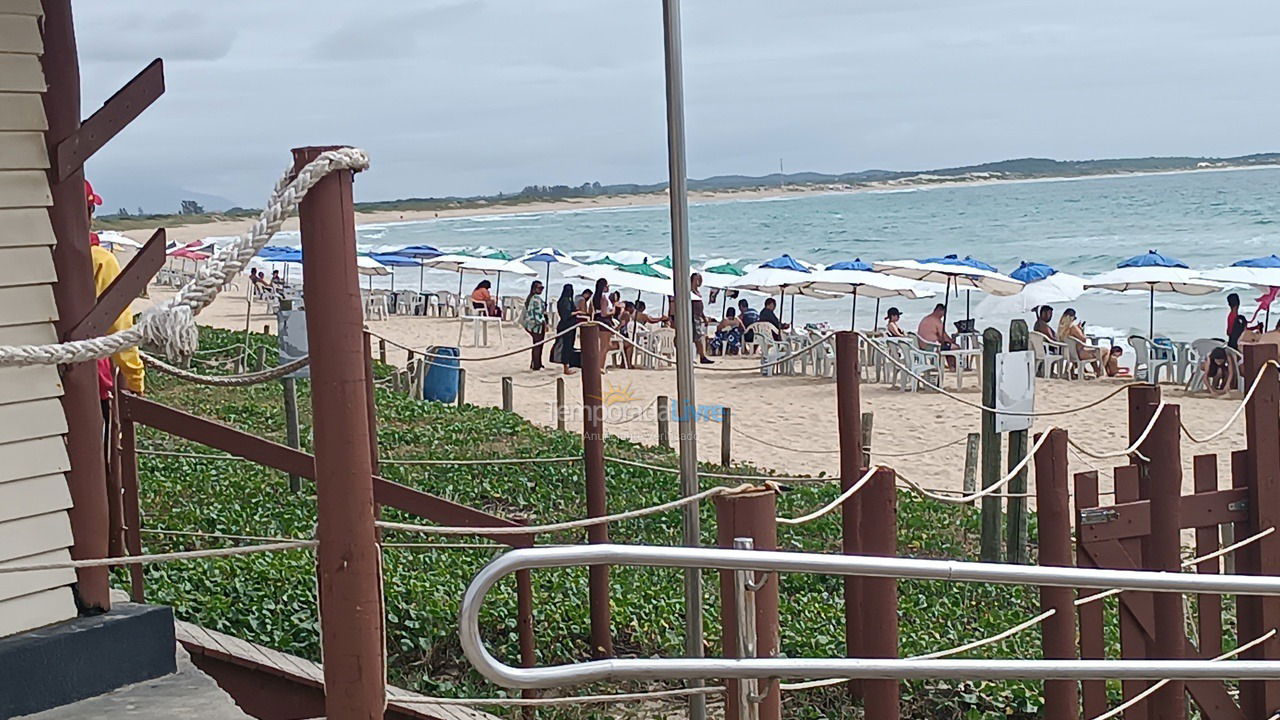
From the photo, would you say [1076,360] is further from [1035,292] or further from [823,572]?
[823,572]

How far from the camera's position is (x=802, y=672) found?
2.43m

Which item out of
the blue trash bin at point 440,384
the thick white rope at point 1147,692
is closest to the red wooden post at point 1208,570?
the thick white rope at point 1147,692

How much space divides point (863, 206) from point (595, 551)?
442ft

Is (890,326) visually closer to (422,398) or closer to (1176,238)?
(422,398)

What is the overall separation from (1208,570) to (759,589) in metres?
3.19

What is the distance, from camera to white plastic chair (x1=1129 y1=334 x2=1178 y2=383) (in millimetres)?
20188

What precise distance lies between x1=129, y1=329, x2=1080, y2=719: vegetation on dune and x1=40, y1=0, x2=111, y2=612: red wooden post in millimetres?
2138

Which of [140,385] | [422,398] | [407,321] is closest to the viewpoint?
[140,385]

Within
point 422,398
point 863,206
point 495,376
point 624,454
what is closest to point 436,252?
point 495,376

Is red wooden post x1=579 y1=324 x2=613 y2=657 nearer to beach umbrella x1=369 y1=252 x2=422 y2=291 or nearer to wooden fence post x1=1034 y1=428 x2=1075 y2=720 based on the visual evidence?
wooden fence post x1=1034 y1=428 x2=1075 y2=720

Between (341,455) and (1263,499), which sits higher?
(341,455)

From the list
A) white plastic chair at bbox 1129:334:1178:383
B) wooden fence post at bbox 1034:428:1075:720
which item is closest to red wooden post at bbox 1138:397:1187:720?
wooden fence post at bbox 1034:428:1075:720

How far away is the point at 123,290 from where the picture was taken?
3873 millimetres

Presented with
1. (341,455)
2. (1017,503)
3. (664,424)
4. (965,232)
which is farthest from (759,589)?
(965,232)
